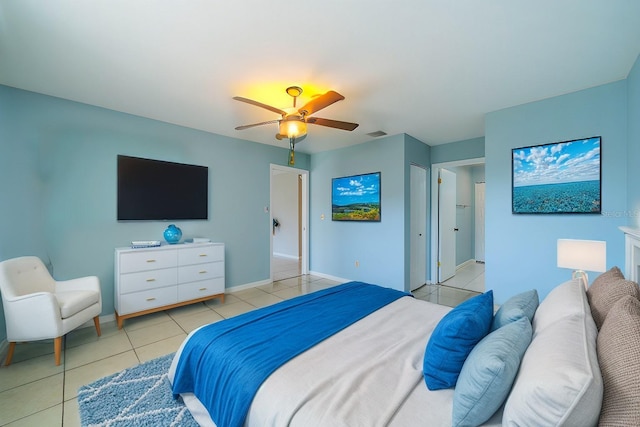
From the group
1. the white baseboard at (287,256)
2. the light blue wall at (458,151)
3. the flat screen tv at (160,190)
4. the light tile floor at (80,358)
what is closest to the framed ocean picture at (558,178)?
the light blue wall at (458,151)

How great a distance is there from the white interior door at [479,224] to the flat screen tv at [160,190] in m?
6.41

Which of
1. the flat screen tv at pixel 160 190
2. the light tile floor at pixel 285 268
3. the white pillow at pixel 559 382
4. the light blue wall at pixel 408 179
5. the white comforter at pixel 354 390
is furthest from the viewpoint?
the light tile floor at pixel 285 268

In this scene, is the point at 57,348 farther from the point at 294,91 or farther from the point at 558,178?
the point at 558,178

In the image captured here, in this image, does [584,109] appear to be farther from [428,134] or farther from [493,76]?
[428,134]

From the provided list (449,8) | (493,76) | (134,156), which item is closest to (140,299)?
(134,156)

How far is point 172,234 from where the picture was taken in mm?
3393

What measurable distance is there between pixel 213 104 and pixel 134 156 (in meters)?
1.29

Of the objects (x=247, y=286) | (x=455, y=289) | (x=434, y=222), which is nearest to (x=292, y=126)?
(x=247, y=286)

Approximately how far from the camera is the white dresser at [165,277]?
2.91m

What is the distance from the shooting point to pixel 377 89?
2.63 m

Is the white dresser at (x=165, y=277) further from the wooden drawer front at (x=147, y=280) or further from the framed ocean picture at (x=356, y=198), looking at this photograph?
the framed ocean picture at (x=356, y=198)

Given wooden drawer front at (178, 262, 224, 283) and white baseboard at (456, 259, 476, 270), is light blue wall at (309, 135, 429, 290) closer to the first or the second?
wooden drawer front at (178, 262, 224, 283)

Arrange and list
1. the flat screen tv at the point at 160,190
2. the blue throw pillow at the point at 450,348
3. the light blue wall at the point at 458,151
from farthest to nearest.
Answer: the light blue wall at the point at 458,151
the flat screen tv at the point at 160,190
the blue throw pillow at the point at 450,348

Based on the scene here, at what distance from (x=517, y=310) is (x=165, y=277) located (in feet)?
11.3
